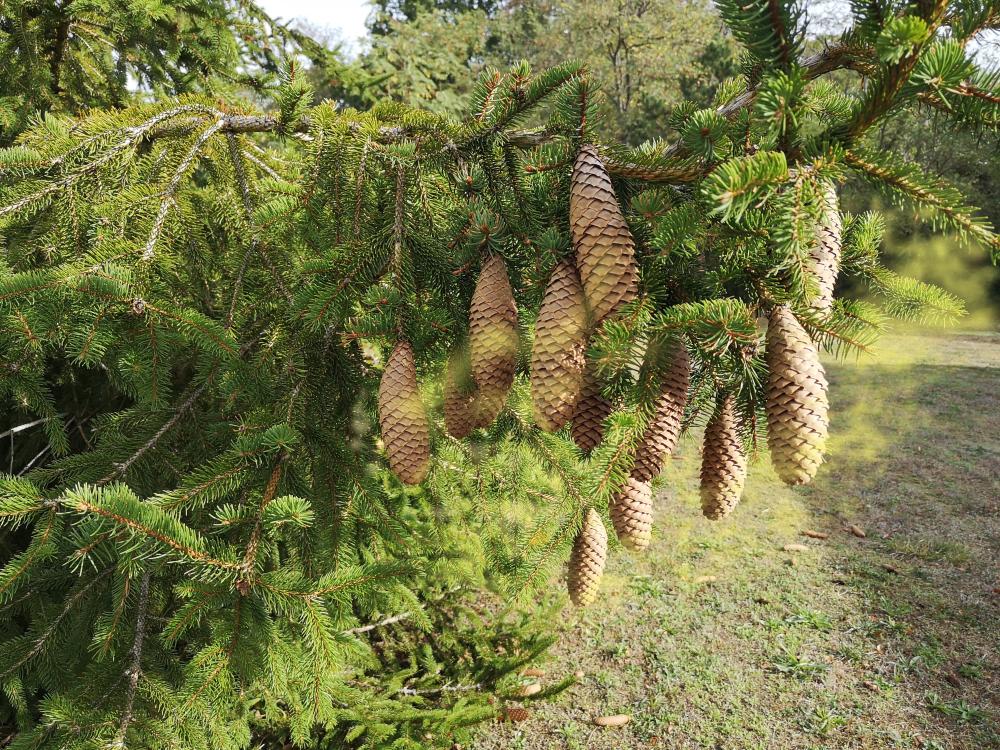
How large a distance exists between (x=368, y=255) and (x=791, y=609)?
14.4ft

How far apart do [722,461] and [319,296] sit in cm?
84

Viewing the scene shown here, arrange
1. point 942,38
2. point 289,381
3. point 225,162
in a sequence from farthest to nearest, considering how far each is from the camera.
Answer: point 225,162
point 289,381
point 942,38

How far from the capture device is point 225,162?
70.0 inches

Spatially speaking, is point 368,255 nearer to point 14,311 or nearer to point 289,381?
point 289,381

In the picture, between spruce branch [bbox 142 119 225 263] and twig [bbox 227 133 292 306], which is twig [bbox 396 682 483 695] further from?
spruce branch [bbox 142 119 225 263]

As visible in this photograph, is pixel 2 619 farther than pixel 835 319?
Yes

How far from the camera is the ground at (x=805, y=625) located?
10.9 feet

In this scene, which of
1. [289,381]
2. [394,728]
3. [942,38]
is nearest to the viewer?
[942,38]

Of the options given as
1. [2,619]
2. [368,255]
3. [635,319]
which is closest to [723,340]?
[635,319]

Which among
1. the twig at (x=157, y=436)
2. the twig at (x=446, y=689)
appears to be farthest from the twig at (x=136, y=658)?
the twig at (x=446, y=689)

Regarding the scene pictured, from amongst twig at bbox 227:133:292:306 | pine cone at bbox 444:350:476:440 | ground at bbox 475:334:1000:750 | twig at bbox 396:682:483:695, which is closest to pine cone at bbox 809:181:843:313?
pine cone at bbox 444:350:476:440

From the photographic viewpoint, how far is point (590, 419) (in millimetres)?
1009

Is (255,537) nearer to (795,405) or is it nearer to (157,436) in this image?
(157,436)

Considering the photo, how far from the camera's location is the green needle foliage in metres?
0.74
